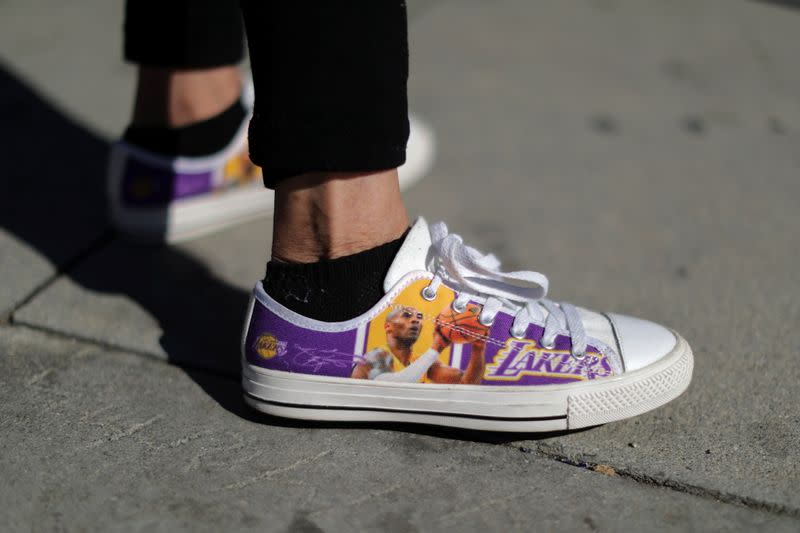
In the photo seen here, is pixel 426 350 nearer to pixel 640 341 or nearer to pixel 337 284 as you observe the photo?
pixel 337 284

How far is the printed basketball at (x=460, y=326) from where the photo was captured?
1.62 m

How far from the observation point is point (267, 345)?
164 cm

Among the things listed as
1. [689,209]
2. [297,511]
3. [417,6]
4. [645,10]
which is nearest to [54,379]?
[297,511]

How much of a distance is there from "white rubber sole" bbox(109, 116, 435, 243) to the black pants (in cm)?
77

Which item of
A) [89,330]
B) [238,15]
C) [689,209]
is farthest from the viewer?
[689,209]

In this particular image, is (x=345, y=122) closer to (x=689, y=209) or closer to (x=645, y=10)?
(x=689, y=209)

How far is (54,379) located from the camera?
1.78m

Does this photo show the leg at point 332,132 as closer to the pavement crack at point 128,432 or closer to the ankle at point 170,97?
the pavement crack at point 128,432

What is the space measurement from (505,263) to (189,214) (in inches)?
33.7

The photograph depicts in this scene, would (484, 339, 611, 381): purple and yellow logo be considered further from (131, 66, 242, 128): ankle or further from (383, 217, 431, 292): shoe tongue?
(131, 66, 242, 128): ankle

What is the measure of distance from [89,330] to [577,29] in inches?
94.0

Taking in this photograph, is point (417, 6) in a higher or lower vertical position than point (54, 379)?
higher

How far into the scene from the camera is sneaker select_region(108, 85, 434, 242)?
2.24 meters

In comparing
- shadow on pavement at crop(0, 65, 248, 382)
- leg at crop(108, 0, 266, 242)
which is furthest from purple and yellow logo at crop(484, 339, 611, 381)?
leg at crop(108, 0, 266, 242)
